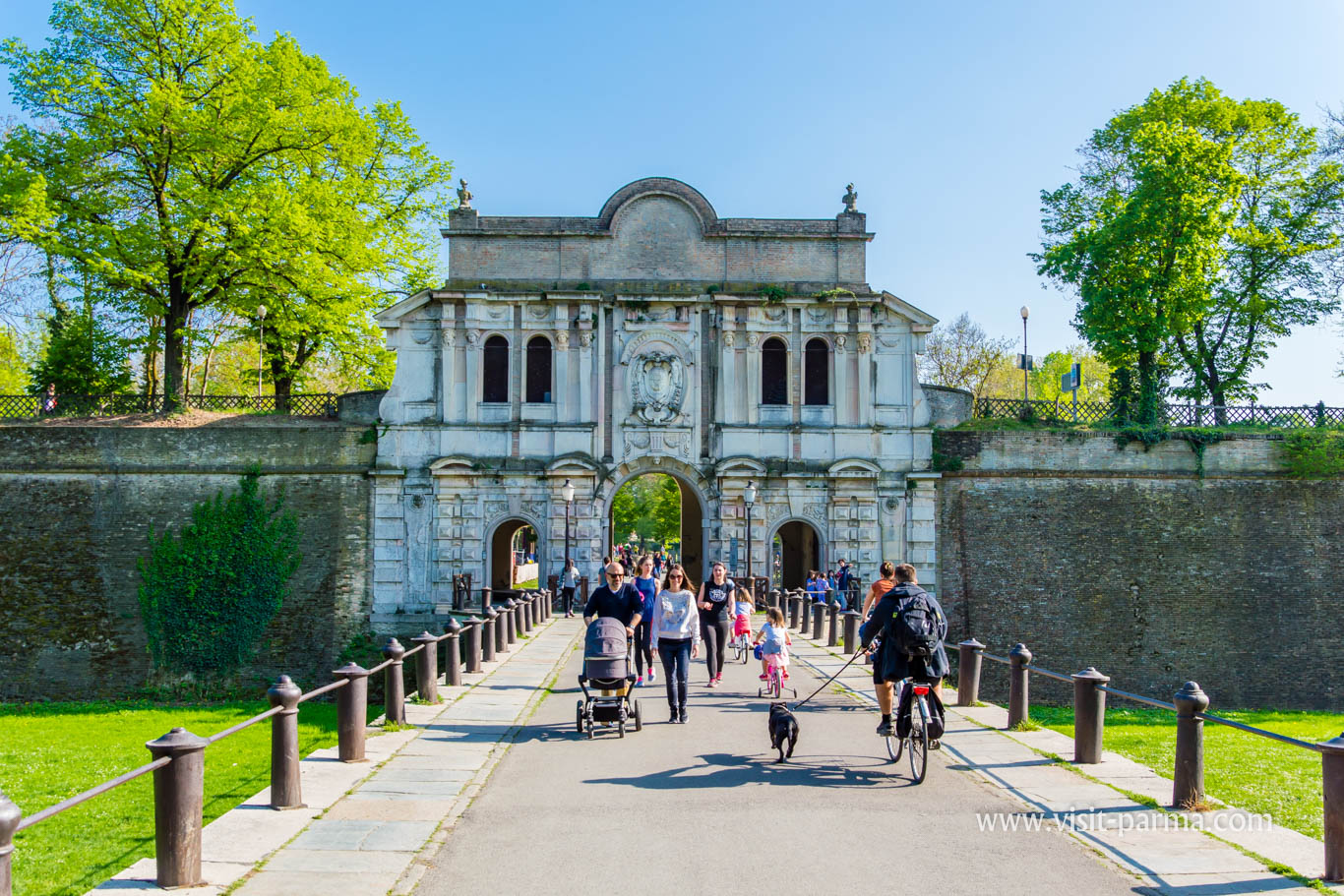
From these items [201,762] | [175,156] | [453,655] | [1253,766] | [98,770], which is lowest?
[98,770]

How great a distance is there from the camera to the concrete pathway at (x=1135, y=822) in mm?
7316

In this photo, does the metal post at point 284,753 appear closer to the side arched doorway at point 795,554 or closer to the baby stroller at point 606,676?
the baby stroller at point 606,676

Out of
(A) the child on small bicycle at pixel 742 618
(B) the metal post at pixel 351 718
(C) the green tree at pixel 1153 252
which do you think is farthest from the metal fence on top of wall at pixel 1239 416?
(B) the metal post at pixel 351 718

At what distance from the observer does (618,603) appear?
43.1ft

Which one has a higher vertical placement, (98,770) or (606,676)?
(606,676)

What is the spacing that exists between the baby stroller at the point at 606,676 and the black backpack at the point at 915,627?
3.51 meters

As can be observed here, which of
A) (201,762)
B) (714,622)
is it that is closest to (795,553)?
(714,622)

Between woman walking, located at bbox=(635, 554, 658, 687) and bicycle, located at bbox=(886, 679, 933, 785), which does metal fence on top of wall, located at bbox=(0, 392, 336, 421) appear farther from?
bicycle, located at bbox=(886, 679, 933, 785)

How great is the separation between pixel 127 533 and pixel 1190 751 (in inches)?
1081

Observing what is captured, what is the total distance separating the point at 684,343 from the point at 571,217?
4.77 m

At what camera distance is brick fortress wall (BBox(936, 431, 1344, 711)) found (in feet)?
96.7

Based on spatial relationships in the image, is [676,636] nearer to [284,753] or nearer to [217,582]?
[284,753]

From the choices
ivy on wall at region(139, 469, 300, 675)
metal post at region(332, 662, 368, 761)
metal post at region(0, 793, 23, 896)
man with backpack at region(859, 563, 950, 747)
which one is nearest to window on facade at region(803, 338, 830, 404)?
ivy on wall at region(139, 469, 300, 675)

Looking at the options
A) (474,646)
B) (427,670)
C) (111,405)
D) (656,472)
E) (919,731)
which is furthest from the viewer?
(111,405)
